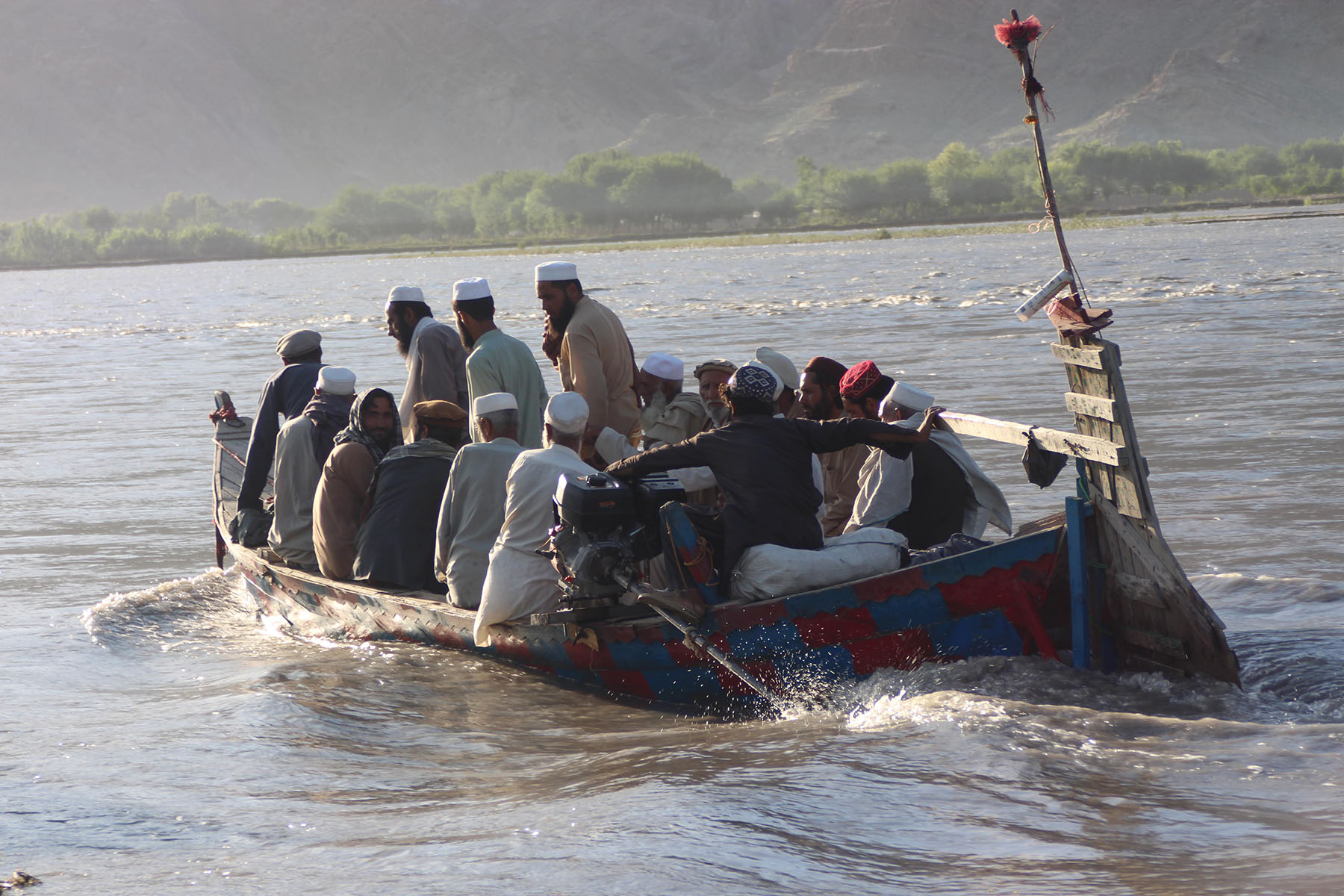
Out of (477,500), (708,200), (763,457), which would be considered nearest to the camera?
(763,457)

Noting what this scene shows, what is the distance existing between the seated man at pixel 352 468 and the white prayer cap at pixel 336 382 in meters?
0.34

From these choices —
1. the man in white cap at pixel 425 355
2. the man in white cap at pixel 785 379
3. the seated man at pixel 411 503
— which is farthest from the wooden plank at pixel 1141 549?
the man in white cap at pixel 425 355

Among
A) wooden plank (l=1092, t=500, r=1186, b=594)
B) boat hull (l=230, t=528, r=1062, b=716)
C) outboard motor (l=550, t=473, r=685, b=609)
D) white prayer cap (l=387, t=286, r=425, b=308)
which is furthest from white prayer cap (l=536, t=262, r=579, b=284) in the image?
wooden plank (l=1092, t=500, r=1186, b=594)

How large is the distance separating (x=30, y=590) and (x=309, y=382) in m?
3.19

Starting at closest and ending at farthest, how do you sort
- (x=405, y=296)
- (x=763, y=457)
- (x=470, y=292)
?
(x=763, y=457) < (x=470, y=292) < (x=405, y=296)

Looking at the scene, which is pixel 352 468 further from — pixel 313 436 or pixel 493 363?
pixel 493 363

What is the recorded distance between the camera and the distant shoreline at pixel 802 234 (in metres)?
93.2

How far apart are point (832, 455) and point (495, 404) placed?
1.99 meters

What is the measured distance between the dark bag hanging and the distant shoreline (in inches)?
3072

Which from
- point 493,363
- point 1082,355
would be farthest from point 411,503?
point 1082,355

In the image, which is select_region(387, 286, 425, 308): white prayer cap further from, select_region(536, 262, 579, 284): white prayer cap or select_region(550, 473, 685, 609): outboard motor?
select_region(550, 473, 685, 609): outboard motor

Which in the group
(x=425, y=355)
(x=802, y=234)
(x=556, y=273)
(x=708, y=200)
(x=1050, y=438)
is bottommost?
(x=1050, y=438)

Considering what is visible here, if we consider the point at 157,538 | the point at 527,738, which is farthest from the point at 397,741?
the point at 157,538

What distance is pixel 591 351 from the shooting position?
7.66 meters
